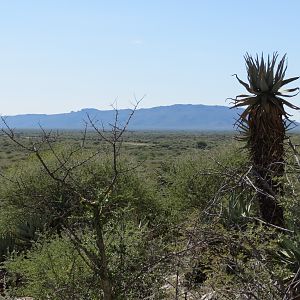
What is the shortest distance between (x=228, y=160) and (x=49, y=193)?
285 inches

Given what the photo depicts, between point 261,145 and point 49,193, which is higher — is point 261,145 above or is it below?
above

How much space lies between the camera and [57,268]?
32.8 feet

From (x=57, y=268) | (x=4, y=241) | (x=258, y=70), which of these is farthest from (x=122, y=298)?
(x=4, y=241)

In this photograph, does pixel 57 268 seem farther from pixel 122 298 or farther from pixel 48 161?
pixel 48 161

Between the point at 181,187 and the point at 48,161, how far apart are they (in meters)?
5.49

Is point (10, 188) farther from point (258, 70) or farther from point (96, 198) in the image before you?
point (96, 198)

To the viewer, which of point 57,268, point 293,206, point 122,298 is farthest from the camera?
point 57,268

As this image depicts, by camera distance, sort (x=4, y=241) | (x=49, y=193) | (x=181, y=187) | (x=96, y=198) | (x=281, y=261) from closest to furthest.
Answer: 1. (x=96, y=198)
2. (x=281, y=261)
3. (x=4, y=241)
4. (x=49, y=193)
5. (x=181, y=187)

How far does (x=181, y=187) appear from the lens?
21.3 m

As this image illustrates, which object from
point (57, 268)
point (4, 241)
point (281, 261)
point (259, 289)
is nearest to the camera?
point (259, 289)

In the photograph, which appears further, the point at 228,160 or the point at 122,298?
the point at 228,160

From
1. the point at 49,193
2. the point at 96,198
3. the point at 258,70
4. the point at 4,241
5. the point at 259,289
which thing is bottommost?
the point at 4,241

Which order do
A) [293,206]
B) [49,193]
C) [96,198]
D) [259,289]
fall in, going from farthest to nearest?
1. [49,193]
2. [96,198]
3. [293,206]
4. [259,289]

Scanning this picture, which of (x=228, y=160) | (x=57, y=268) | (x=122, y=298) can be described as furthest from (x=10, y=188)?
(x=122, y=298)
